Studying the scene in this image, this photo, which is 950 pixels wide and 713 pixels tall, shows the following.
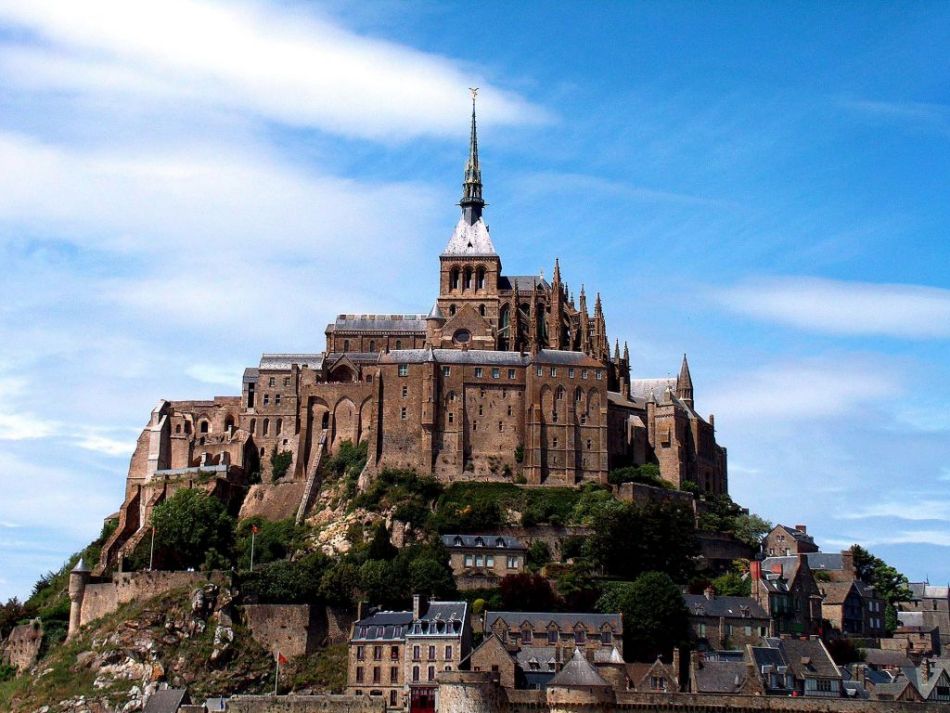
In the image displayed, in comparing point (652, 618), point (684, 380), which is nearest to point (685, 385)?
point (684, 380)

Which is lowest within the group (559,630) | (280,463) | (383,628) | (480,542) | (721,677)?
(721,677)

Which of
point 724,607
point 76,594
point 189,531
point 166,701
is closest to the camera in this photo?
point 166,701

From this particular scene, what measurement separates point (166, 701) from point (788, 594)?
38.5 metres

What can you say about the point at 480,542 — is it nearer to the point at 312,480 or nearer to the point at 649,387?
the point at 312,480

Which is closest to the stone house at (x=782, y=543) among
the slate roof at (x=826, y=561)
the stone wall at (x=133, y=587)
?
the slate roof at (x=826, y=561)

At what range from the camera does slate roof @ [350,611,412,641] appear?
74.2 meters

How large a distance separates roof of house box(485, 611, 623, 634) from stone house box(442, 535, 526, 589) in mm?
10203

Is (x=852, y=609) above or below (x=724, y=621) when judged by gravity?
above

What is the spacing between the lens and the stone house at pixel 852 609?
93.8 m

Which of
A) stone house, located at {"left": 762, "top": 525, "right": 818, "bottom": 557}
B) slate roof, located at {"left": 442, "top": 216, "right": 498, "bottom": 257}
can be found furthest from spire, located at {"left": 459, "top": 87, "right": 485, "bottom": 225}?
stone house, located at {"left": 762, "top": 525, "right": 818, "bottom": 557}

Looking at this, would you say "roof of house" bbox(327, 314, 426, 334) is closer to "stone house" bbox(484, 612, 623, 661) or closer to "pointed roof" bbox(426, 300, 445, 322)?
"pointed roof" bbox(426, 300, 445, 322)

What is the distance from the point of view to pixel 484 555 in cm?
8975

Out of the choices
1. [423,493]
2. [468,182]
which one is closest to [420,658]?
[423,493]

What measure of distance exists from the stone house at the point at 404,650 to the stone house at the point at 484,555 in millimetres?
13333
